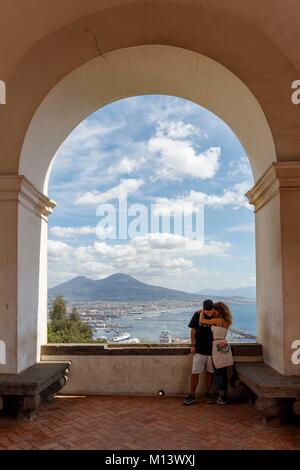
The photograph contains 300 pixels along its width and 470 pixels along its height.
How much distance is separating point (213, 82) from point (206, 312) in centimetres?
354

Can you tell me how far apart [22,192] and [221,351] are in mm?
3680

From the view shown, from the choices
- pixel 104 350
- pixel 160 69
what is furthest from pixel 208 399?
pixel 160 69

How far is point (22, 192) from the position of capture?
5.52m

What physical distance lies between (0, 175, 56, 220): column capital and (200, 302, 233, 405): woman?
309cm

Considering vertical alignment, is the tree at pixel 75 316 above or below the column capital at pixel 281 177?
below

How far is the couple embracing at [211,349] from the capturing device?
579cm

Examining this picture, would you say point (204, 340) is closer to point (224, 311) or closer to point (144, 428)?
point (224, 311)

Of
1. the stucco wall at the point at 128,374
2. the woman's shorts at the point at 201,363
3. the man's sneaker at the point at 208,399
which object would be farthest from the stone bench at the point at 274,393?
the stucco wall at the point at 128,374

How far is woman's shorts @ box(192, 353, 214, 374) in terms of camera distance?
19.2 ft

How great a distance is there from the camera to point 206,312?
5918mm

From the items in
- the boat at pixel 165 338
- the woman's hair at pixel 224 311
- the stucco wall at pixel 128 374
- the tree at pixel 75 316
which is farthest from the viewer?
the tree at pixel 75 316

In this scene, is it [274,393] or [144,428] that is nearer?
[274,393]

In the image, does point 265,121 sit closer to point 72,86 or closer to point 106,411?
point 72,86

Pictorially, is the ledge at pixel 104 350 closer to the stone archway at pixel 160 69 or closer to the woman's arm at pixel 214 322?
the stone archway at pixel 160 69
